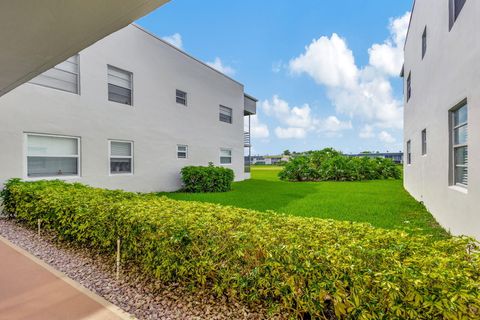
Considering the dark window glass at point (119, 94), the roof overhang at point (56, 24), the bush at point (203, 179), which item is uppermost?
the dark window glass at point (119, 94)

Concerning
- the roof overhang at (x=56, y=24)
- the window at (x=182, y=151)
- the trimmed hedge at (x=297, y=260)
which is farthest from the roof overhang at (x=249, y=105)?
the roof overhang at (x=56, y=24)

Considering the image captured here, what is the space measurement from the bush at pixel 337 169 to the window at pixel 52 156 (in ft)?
48.5

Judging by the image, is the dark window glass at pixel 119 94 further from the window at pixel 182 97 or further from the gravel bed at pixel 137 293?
the gravel bed at pixel 137 293

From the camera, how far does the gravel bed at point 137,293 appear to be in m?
2.56

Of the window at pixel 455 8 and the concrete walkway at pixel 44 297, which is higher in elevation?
the window at pixel 455 8

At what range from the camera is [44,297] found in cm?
289

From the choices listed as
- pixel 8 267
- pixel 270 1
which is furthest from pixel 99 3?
pixel 270 1

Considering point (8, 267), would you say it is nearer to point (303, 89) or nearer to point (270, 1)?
point (270, 1)

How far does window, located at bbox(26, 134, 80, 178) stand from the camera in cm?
741

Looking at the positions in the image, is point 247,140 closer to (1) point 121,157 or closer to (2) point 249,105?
(2) point 249,105

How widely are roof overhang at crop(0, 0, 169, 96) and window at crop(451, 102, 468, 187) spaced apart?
5.30 metres

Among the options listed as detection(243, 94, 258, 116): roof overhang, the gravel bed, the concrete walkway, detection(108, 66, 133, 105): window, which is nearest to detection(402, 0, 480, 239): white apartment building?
the gravel bed

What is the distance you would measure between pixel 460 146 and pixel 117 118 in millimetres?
10070

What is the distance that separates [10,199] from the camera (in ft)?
20.2
